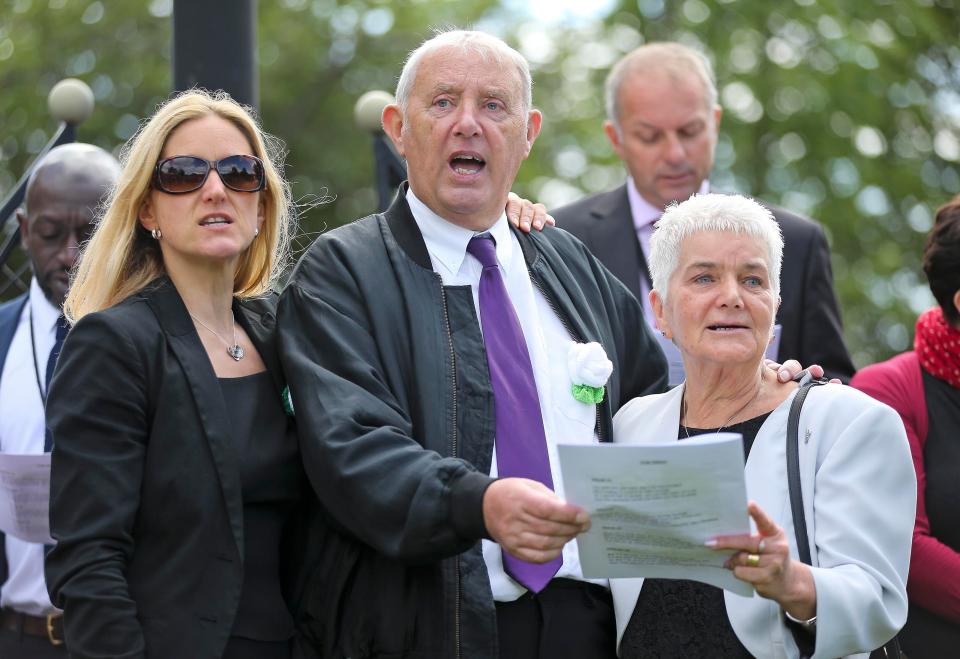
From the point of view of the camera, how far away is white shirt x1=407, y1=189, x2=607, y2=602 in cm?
414

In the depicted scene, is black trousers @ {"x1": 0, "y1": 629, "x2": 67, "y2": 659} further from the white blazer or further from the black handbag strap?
the black handbag strap

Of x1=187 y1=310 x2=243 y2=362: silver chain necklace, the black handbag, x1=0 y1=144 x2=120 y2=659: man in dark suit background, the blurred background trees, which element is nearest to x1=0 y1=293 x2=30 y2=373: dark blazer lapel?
x1=0 y1=144 x2=120 y2=659: man in dark suit background

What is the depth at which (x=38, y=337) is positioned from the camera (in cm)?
524

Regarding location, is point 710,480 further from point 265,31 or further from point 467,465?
point 265,31

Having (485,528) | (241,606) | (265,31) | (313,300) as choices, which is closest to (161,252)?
(313,300)

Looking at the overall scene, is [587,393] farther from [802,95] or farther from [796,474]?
[802,95]

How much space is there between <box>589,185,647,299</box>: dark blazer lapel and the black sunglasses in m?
2.21

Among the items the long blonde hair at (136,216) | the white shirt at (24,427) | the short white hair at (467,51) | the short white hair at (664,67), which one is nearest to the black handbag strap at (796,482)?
the short white hair at (467,51)

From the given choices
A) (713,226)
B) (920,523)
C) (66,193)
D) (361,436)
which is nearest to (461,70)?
(713,226)

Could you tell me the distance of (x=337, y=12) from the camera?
17.7m

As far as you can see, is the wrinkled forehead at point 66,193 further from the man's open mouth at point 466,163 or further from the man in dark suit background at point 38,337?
the man's open mouth at point 466,163

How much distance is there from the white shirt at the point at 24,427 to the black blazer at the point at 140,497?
4.41ft

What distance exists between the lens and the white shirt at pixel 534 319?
13.6 feet

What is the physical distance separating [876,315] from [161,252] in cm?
1003
